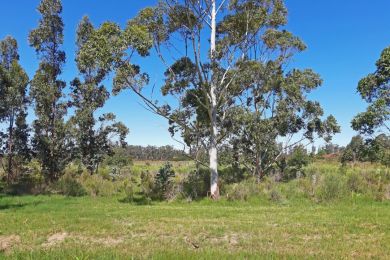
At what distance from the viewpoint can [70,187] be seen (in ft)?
94.3

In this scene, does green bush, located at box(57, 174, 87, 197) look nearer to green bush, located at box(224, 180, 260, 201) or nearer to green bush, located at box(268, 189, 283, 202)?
green bush, located at box(224, 180, 260, 201)

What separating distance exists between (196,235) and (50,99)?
2091cm

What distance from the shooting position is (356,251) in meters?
10.4

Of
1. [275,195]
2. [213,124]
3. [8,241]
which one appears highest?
[213,124]

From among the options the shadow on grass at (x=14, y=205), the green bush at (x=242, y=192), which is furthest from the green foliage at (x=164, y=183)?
the shadow on grass at (x=14, y=205)

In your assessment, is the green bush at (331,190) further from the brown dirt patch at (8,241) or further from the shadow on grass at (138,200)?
the brown dirt patch at (8,241)

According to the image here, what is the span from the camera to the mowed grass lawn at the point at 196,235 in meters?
10.0

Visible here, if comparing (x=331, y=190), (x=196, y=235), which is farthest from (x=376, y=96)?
(x=196, y=235)

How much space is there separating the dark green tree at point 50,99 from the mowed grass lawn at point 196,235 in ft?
47.0

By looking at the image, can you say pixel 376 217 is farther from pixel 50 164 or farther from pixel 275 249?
pixel 50 164

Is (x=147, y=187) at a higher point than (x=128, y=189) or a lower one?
higher

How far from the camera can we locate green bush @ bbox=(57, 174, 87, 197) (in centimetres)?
2820

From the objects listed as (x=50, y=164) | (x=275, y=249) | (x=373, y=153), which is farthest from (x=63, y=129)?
(x=275, y=249)

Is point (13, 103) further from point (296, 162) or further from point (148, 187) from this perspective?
point (296, 162)
